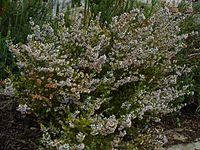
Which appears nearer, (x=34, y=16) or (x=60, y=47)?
(x=60, y=47)

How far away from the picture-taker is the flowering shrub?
3023 mm

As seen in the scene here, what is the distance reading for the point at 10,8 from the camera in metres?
4.23

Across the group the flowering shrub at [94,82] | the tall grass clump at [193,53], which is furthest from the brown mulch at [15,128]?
the tall grass clump at [193,53]

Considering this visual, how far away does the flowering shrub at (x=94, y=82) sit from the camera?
3023 millimetres

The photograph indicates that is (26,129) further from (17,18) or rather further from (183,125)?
(183,125)

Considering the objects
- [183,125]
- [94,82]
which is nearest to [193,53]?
[183,125]

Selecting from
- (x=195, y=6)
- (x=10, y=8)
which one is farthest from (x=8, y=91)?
(x=195, y=6)

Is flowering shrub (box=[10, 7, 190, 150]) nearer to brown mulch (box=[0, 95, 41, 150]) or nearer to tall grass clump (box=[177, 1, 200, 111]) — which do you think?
brown mulch (box=[0, 95, 41, 150])

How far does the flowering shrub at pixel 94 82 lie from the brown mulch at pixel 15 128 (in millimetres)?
184

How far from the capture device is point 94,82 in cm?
317

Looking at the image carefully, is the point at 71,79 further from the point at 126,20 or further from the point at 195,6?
the point at 195,6

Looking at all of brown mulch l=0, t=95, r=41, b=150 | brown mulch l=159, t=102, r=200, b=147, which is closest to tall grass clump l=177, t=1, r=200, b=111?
brown mulch l=159, t=102, r=200, b=147

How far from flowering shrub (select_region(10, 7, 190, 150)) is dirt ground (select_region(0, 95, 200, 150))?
7.8 inches

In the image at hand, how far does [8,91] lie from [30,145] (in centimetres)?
47
